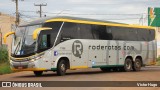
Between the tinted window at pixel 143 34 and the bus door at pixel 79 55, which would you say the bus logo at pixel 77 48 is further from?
the tinted window at pixel 143 34

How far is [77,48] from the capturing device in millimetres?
26078

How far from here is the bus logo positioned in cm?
2575

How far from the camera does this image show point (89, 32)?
27.2m

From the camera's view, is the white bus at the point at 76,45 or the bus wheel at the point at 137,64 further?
the bus wheel at the point at 137,64

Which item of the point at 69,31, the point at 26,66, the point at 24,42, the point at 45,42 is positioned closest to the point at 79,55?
the point at 69,31

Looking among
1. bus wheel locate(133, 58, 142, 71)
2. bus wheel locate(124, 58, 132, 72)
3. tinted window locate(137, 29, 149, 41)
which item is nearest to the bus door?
bus wheel locate(124, 58, 132, 72)

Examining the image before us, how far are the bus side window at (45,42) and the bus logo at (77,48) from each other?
201cm

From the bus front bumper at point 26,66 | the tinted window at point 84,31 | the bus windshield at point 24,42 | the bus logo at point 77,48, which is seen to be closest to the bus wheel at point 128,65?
the tinted window at point 84,31

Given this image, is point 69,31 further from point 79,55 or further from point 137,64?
point 137,64

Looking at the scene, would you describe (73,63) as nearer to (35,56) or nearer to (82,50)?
(82,50)

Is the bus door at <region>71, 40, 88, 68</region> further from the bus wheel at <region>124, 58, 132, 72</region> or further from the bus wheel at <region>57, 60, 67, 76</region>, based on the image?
the bus wheel at <region>124, 58, 132, 72</region>

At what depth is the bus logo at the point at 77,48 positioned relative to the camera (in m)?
25.8

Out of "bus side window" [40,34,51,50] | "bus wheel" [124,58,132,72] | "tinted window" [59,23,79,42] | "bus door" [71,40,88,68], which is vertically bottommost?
"bus wheel" [124,58,132,72]

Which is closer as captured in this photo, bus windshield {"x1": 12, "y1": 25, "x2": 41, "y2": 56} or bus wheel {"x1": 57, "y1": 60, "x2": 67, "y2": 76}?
bus windshield {"x1": 12, "y1": 25, "x2": 41, "y2": 56}
